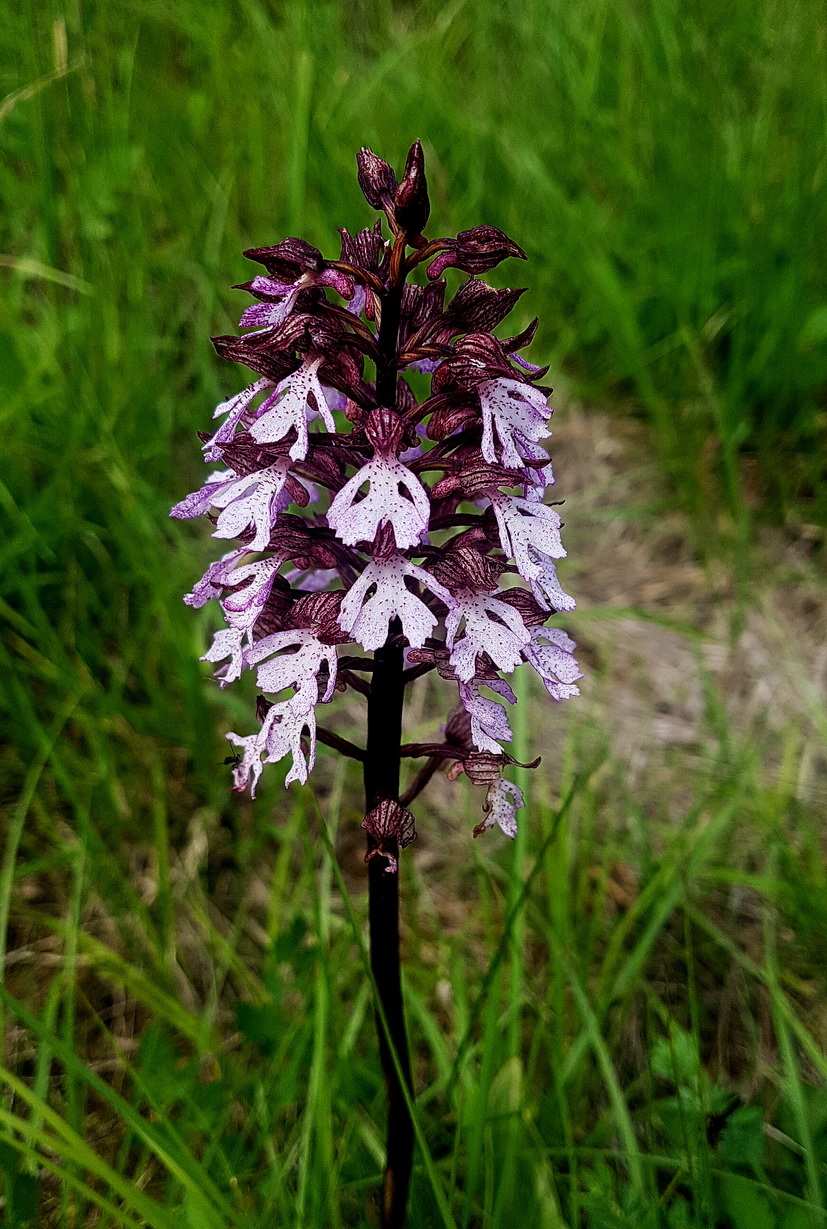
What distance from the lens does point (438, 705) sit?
303 cm

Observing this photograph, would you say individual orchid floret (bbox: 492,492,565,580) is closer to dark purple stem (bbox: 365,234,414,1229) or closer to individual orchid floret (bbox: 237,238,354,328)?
dark purple stem (bbox: 365,234,414,1229)

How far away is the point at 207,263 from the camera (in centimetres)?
300

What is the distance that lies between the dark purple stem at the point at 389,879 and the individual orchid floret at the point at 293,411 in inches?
3.4

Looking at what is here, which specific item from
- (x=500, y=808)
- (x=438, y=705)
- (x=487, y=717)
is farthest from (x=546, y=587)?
(x=438, y=705)

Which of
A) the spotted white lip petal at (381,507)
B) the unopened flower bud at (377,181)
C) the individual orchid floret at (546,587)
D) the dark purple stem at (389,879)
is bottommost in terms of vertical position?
the dark purple stem at (389,879)

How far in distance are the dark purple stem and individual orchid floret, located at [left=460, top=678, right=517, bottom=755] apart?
0.11 metres

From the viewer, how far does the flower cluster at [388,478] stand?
120cm

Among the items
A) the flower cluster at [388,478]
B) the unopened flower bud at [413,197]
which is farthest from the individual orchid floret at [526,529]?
the unopened flower bud at [413,197]

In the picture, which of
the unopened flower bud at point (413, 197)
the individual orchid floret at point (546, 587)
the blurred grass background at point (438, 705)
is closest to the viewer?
the unopened flower bud at point (413, 197)

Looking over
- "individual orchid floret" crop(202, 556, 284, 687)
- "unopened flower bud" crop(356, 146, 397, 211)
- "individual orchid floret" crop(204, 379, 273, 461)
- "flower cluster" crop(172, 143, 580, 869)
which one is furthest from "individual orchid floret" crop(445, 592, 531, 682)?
"unopened flower bud" crop(356, 146, 397, 211)

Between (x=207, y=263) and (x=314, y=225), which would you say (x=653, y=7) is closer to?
(x=314, y=225)

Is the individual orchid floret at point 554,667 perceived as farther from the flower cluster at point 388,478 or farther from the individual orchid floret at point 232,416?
the individual orchid floret at point 232,416

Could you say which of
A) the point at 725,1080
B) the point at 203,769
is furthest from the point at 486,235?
the point at 725,1080

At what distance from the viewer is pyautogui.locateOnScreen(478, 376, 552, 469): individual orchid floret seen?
1229 millimetres
